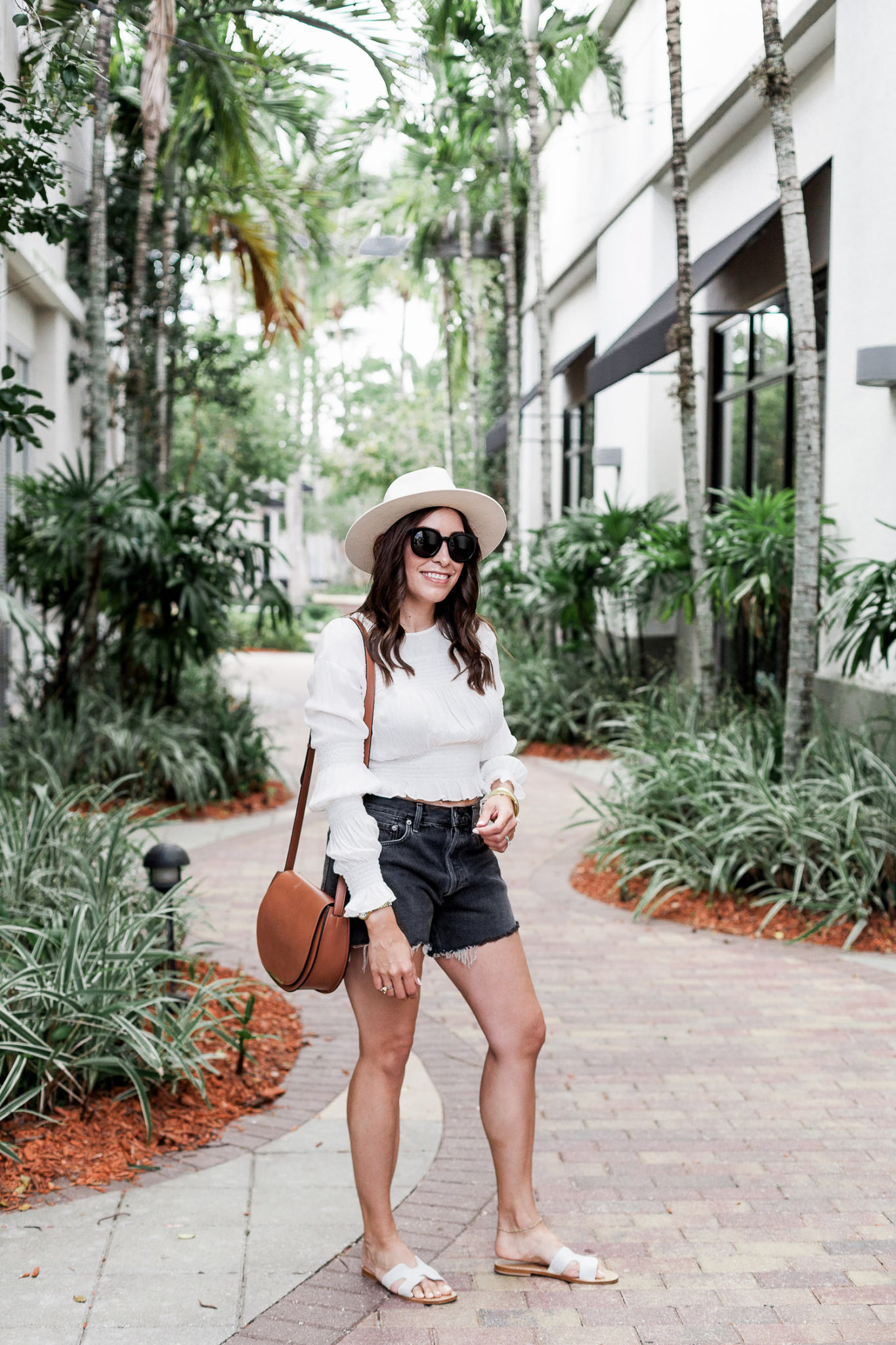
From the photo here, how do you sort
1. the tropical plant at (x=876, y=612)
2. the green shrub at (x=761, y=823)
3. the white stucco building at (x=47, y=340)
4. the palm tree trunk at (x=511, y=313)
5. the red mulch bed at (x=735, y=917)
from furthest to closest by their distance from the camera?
the palm tree trunk at (x=511, y=313)
the white stucco building at (x=47, y=340)
the tropical plant at (x=876, y=612)
the green shrub at (x=761, y=823)
the red mulch bed at (x=735, y=917)

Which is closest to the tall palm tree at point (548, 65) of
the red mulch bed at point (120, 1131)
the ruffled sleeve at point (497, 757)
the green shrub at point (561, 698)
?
the green shrub at point (561, 698)

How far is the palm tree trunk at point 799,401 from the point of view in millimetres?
6520

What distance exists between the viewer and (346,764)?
2.78m

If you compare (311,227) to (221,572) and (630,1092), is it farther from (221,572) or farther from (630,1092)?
(630,1092)

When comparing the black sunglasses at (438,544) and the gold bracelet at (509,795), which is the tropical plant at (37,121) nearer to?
the black sunglasses at (438,544)

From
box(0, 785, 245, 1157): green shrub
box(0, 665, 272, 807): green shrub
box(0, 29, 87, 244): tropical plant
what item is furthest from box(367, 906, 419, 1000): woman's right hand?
box(0, 665, 272, 807): green shrub

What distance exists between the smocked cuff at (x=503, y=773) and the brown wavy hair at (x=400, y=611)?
0.61 ft

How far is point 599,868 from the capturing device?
23.3 ft

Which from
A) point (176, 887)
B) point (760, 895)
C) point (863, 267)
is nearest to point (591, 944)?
point (760, 895)

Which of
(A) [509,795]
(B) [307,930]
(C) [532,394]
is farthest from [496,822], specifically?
(C) [532,394]

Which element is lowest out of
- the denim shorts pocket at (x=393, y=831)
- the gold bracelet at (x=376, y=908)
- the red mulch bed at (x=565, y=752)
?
the red mulch bed at (x=565, y=752)

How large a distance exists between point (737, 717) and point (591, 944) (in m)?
2.23

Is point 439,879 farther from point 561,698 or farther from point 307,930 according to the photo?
point 561,698

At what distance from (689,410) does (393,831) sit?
20.3ft
